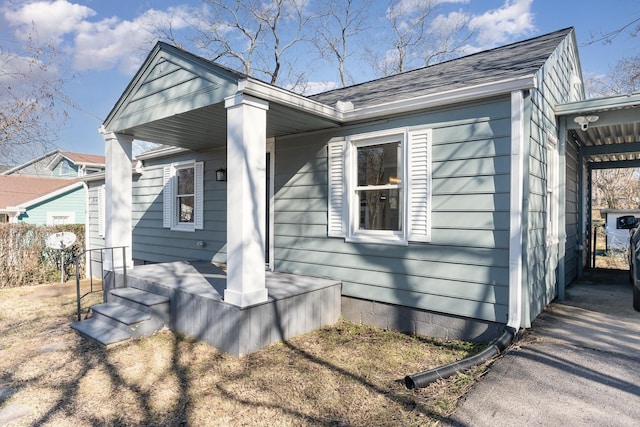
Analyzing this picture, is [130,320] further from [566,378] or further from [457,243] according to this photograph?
[566,378]

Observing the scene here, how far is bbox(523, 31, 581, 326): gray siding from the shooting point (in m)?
3.77

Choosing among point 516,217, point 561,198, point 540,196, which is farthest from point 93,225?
point 561,198

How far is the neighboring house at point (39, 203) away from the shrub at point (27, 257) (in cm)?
597

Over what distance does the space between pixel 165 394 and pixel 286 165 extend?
3413 mm

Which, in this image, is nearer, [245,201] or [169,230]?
[245,201]

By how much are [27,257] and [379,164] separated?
8.59 meters

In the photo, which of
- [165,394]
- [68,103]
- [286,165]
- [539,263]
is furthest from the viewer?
[68,103]

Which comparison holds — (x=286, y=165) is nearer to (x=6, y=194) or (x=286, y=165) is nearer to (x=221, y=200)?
(x=221, y=200)

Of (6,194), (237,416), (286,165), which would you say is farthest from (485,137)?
(6,194)

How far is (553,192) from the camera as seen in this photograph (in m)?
5.04

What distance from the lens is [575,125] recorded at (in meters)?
5.00

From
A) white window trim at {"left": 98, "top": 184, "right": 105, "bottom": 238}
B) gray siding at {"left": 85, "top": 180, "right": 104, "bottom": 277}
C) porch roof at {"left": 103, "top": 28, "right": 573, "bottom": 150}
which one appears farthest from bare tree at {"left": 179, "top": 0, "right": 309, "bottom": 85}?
porch roof at {"left": 103, "top": 28, "right": 573, "bottom": 150}

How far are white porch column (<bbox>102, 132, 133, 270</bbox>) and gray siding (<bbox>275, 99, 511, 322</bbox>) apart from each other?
322cm

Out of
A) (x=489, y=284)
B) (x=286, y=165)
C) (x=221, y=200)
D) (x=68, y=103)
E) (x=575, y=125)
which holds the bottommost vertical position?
(x=489, y=284)
